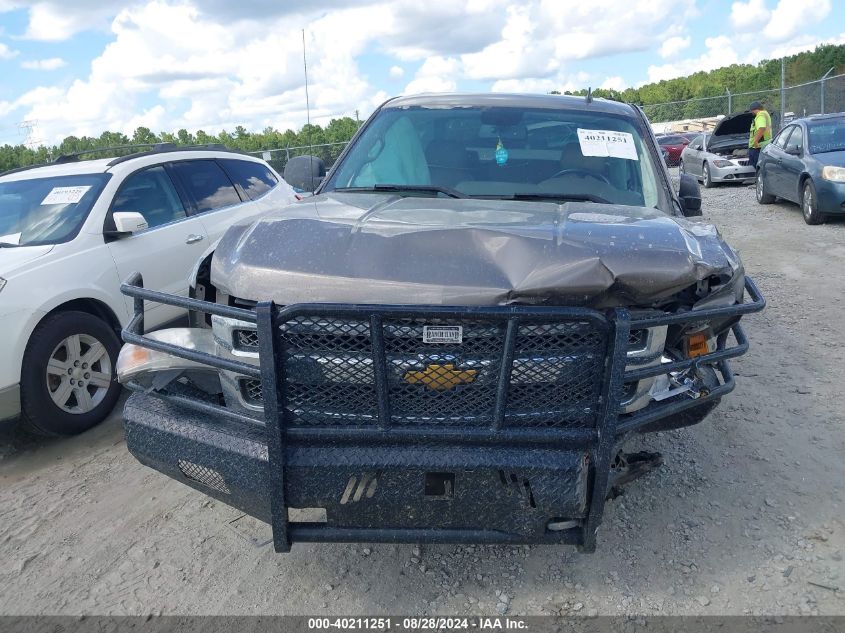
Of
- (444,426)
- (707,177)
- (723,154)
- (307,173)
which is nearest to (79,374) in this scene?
(307,173)

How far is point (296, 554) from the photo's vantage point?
10.4 ft

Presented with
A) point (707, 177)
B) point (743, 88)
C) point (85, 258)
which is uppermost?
point (743, 88)

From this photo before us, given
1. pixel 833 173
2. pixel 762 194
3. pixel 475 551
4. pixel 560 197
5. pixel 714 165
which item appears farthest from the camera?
pixel 714 165

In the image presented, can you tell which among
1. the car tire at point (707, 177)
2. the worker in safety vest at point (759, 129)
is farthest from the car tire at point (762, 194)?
the car tire at point (707, 177)

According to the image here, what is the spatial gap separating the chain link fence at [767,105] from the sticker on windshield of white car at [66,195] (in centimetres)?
828

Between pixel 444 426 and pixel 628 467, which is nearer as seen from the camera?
pixel 444 426

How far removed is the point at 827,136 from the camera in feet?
36.1

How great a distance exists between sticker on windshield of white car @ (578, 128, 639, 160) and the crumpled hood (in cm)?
348

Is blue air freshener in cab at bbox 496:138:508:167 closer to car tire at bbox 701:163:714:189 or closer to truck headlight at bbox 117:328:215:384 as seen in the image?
truck headlight at bbox 117:328:215:384

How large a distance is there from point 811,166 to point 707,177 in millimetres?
6965

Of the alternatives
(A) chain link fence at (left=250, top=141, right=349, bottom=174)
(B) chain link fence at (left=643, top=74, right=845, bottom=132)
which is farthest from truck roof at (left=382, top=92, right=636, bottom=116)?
(A) chain link fence at (left=250, top=141, right=349, bottom=174)

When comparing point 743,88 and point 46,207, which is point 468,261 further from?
point 743,88

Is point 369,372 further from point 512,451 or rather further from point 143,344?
point 143,344

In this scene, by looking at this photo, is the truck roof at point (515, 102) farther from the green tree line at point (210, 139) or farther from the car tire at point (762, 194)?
the green tree line at point (210, 139)
